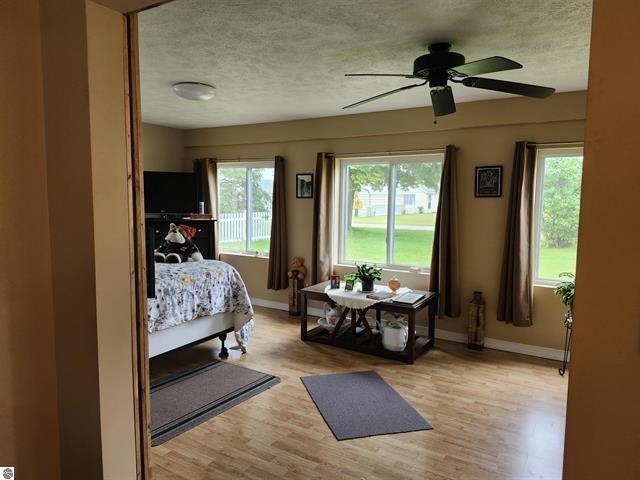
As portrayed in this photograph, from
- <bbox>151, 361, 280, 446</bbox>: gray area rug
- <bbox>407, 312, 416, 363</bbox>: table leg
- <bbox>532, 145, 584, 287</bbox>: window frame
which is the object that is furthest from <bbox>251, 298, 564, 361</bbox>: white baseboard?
<bbox>151, 361, 280, 446</bbox>: gray area rug

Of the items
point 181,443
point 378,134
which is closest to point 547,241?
point 378,134

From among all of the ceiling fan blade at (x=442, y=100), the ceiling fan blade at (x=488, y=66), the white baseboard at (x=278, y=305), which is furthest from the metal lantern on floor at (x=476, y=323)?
the ceiling fan blade at (x=488, y=66)

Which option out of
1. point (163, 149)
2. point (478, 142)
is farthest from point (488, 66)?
point (163, 149)

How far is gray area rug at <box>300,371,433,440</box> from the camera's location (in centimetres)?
285

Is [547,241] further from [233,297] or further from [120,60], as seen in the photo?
Answer: [120,60]

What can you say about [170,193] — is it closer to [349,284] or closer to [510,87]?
[349,284]

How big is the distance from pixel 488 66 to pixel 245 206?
441 cm

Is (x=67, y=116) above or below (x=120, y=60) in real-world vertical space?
below

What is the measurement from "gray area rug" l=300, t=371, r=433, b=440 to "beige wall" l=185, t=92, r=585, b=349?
1587 millimetres

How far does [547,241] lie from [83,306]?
161 inches

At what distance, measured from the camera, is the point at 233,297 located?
4137 mm

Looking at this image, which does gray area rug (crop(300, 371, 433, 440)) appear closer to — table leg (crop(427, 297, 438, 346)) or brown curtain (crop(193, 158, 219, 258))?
table leg (crop(427, 297, 438, 346))

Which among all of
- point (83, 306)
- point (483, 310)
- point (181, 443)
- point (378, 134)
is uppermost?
A: point (378, 134)

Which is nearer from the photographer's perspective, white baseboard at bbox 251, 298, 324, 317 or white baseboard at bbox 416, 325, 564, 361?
white baseboard at bbox 416, 325, 564, 361
